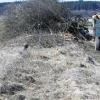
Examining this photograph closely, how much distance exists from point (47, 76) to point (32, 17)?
9.56m

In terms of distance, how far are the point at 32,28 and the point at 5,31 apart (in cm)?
146

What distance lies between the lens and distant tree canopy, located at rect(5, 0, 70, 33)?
18.8 metres

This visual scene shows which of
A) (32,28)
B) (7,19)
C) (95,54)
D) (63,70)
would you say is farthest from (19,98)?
(7,19)

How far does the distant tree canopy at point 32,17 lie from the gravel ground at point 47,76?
5.10 meters

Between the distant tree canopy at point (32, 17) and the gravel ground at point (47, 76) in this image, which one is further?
the distant tree canopy at point (32, 17)

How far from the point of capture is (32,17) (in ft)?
62.5

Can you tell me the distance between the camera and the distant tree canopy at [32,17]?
1876cm

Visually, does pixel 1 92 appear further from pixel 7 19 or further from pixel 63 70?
pixel 7 19

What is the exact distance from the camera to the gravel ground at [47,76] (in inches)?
319

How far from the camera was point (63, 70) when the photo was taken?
1060 centimetres

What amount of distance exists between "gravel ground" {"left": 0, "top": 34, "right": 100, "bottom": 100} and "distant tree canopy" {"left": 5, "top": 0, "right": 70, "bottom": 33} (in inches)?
201

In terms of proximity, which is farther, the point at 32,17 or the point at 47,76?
the point at 32,17

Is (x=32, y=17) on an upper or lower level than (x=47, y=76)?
upper

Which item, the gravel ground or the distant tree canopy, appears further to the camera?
the distant tree canopy
